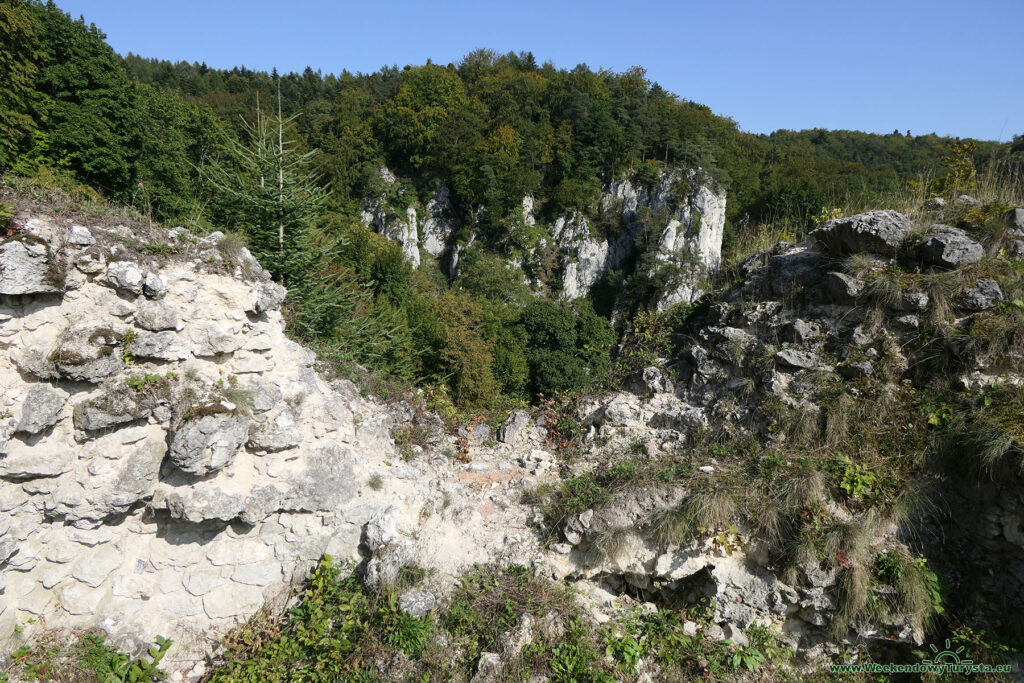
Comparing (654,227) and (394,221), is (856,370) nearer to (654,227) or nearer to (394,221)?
(654,227)

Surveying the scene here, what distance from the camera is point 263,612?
5586 mm

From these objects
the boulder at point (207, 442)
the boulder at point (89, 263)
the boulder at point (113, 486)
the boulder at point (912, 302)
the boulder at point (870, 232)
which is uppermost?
the boulder at point (870, 232)

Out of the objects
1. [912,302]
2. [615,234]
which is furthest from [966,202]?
[615,234]

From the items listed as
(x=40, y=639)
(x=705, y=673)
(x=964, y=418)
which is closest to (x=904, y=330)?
(x=964, y=418)

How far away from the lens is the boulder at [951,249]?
21.2ft

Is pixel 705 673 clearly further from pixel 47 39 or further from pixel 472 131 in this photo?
pixel 472 131

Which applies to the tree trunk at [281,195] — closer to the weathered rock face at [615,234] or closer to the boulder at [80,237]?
the boulder at [80,237]

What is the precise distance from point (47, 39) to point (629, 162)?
3220 cm

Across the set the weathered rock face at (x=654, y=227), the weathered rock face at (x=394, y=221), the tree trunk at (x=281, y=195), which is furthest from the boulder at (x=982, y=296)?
the weathered rock face at (x=394, y=221)

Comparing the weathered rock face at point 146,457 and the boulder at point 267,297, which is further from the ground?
the boulder at point 267,297

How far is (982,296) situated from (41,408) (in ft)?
36.9

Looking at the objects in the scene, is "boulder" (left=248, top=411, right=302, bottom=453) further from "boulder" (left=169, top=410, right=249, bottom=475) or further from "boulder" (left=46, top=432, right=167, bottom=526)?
"boulder" (left=46, top=432, right=167, bottom=526)

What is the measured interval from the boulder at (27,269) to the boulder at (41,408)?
1.03 meters

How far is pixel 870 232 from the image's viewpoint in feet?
22.7
